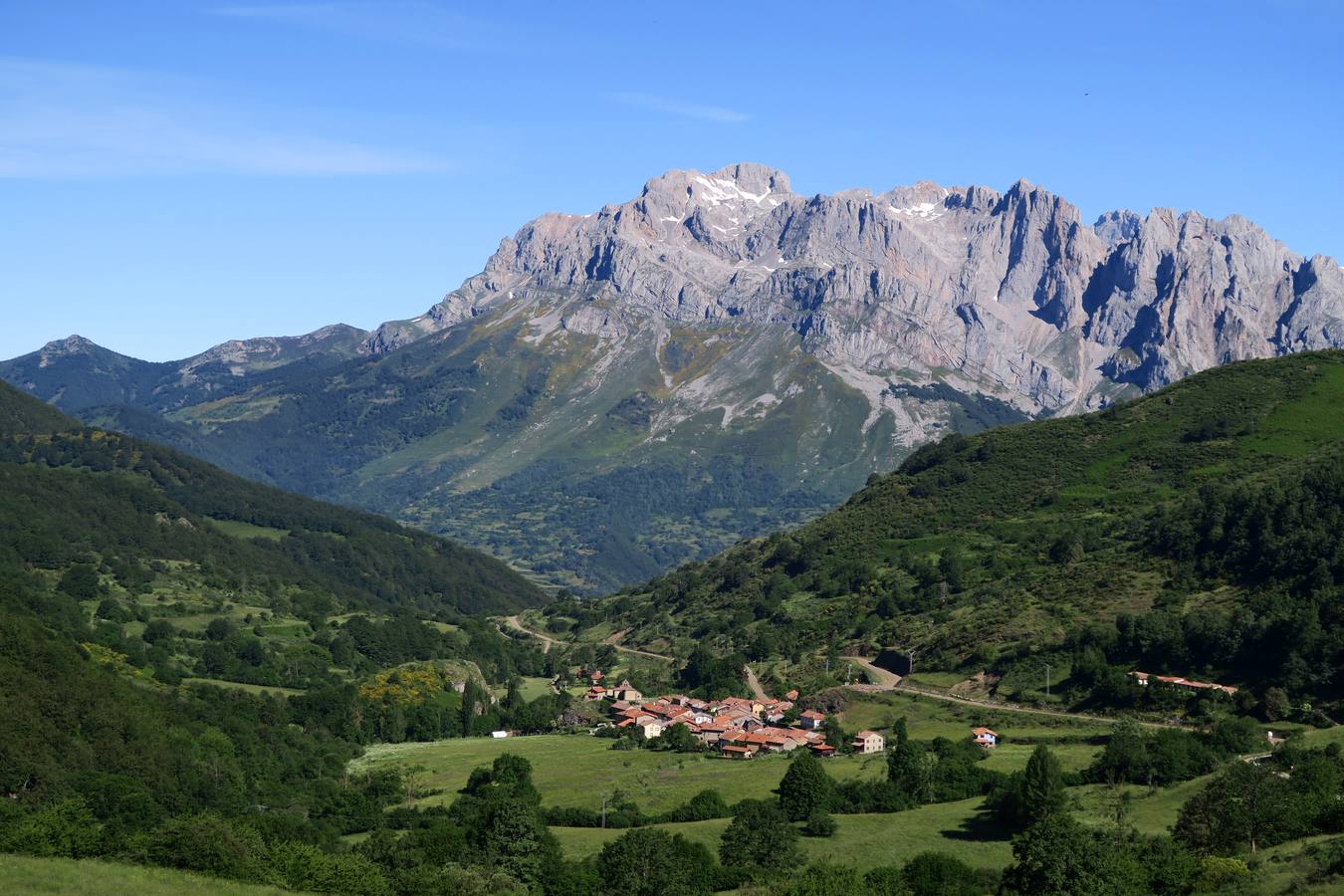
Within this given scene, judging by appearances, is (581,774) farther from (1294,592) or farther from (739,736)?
(1294,592)

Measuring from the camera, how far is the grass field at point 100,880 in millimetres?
61750

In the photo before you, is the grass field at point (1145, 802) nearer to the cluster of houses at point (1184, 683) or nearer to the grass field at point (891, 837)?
the grass field at point (891, 837)

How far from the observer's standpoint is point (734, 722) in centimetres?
13525

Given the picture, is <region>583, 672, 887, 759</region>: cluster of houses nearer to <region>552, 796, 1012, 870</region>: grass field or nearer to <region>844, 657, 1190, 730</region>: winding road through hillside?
<region>844, 657, 1190, 730</region>: winding road through hillside

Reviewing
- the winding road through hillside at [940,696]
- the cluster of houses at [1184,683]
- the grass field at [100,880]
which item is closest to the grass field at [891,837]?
the grass field at [100,880]

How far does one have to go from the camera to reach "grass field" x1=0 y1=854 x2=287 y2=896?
61.8 meters

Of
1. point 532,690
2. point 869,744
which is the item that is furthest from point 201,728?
point 869,744

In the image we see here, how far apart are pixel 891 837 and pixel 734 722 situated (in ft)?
152

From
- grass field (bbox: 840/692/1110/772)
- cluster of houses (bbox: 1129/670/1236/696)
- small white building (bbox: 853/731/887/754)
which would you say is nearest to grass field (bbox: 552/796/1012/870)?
grass field (bbox: 840/692/1110/772)

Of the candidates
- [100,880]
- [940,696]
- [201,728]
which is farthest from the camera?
[940,696]

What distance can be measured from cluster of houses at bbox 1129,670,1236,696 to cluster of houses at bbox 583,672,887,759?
24453 millimetres

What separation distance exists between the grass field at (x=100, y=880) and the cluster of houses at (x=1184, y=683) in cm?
8290

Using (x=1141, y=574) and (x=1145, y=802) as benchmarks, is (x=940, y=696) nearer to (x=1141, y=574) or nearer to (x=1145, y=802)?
(x=1141, y=574)

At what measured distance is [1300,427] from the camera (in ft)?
614
